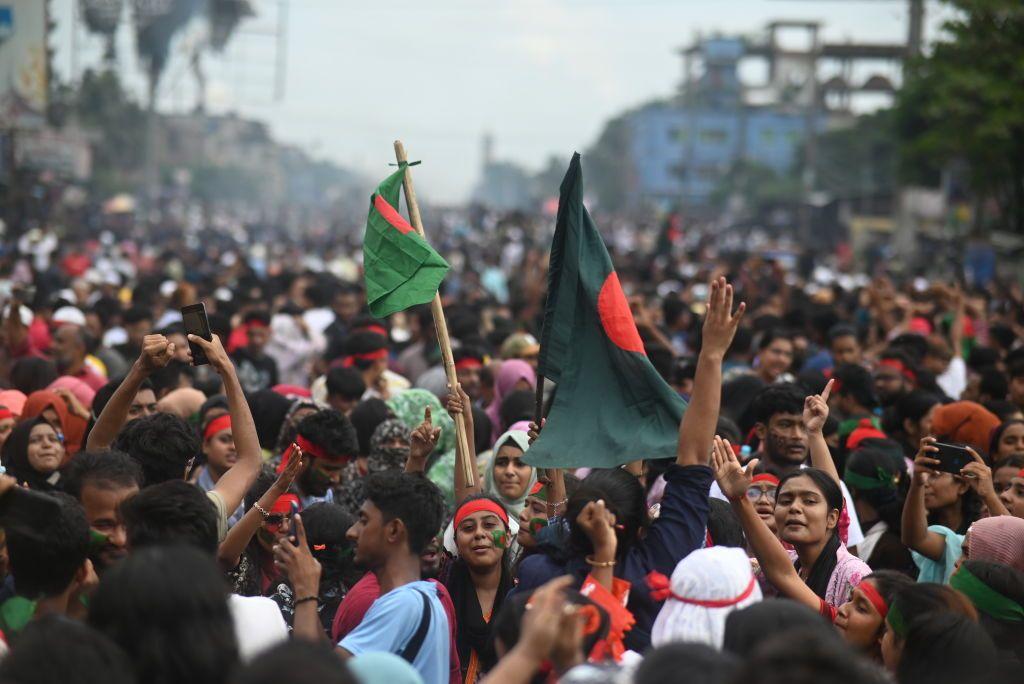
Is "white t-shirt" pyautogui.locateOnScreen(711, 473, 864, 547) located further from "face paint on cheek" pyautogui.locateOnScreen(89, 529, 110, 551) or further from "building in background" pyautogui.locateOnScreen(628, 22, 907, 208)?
"building in background" pyautogui.locateOnScreen(628, 22, 907, 208)

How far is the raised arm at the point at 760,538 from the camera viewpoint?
4.31 m

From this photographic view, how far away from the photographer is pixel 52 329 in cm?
1067

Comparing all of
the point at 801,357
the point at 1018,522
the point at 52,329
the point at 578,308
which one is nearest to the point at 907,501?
the point at 1018,522

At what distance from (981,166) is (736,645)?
74.9 feet

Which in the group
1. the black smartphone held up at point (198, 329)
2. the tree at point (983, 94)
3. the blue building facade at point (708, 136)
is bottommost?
the blue building facade at point (708, 136)

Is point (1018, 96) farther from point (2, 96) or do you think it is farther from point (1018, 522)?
point (1018, 522)

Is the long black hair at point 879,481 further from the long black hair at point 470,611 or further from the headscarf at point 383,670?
the headscarf at point 383,670

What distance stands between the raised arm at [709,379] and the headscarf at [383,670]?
51.8 inches

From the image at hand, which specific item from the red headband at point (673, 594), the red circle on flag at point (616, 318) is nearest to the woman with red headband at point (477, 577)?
the red circle on flag at point (616, 318)

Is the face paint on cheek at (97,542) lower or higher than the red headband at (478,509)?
higher

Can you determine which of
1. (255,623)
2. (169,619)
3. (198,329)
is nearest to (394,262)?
(198,329)

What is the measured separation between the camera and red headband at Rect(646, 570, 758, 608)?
362cm

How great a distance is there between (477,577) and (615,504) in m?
1.11

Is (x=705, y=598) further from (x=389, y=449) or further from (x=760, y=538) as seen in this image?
(x=389, y=449)
